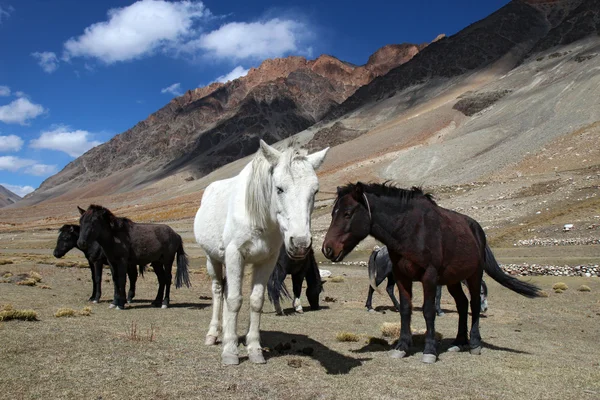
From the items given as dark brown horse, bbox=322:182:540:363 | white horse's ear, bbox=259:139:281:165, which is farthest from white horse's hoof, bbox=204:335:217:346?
white horse's ear, bbox=259:139:281:165

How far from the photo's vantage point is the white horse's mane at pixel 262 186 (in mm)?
5749

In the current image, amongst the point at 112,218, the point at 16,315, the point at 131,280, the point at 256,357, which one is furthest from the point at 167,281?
the point at 256,357

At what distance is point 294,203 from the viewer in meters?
5.32

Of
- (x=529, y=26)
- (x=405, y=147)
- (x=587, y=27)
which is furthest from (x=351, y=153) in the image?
(x=529, y=26)

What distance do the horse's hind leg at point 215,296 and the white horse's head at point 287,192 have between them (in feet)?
6.67

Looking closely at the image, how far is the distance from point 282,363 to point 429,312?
2.54 meters

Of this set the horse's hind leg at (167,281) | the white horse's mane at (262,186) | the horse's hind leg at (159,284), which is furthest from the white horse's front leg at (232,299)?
the horse's hind leg at (159,284)

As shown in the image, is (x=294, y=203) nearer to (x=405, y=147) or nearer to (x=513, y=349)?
(x=513, y=349)

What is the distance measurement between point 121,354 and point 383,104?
594ft

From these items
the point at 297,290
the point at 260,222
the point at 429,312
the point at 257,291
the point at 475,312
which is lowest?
the point at 297,290

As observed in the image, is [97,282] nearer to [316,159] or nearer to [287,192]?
[316,159]

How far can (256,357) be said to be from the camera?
620 centimetres

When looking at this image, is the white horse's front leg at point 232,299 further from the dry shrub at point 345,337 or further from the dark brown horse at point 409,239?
the dry shrub at point 345,337

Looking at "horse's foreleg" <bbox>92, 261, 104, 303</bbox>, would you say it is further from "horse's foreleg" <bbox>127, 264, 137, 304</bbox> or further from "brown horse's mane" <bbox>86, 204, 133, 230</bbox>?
"brown horse's mane" <bbox>86, 204, 133, 230</bbox>
